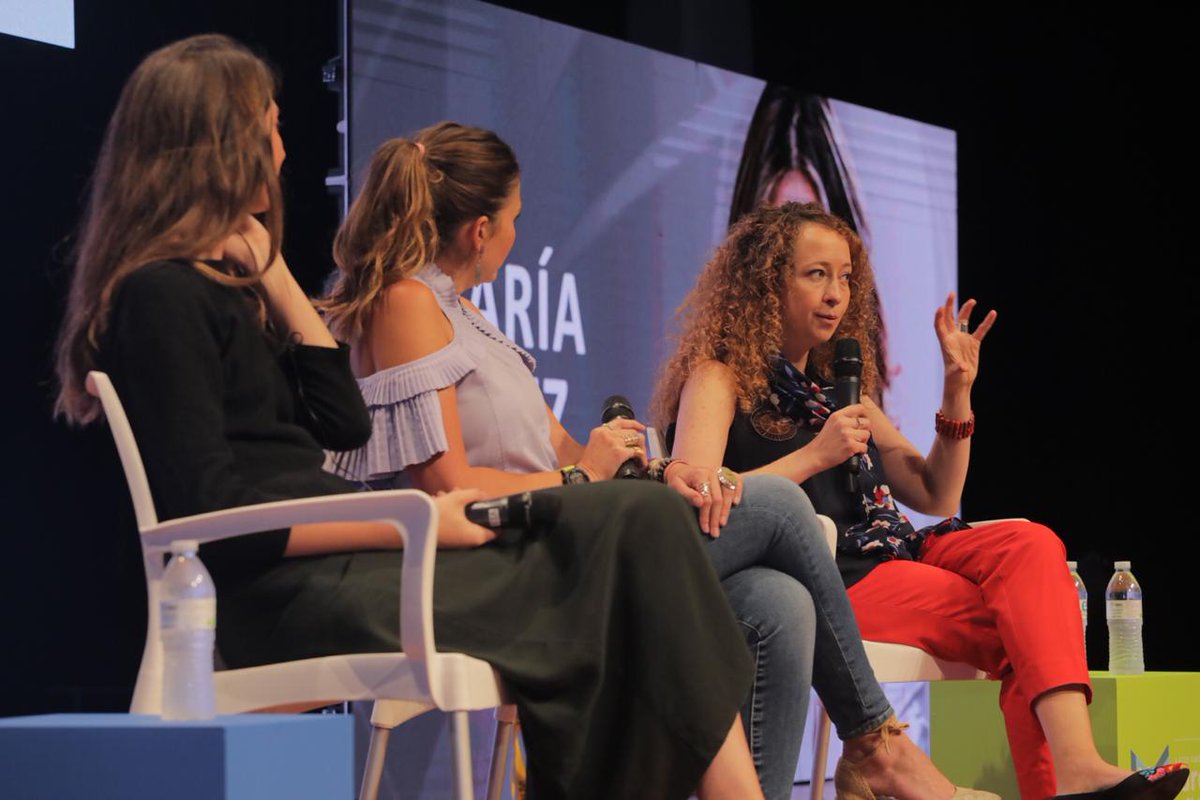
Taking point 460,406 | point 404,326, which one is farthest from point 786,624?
point 404,326

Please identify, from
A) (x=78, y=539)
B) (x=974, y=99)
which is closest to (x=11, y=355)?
(x=78, y=539)

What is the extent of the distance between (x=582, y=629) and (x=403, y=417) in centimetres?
60

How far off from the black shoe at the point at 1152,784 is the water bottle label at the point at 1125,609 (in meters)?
0.99

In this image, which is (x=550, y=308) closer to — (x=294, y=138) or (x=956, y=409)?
(x=294, y=138)

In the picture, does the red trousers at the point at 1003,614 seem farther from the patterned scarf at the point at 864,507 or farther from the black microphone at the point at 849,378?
the black microphone at the point at 849,378

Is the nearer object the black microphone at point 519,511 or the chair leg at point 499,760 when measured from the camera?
the black microphone at point 519,511

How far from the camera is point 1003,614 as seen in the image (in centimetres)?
258

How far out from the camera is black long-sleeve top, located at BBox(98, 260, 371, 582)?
1.69m

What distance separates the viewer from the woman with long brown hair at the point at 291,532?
1.71 m

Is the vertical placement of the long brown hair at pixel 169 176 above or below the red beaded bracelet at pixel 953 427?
above

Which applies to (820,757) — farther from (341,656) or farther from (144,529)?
(144,529)

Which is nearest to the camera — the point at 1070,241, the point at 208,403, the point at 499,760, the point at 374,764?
the point at 208,403

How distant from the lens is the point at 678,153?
4.11 m

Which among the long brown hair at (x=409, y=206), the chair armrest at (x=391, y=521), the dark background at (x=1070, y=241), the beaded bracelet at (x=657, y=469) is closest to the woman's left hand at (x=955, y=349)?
the beaded bracelet at (x=657, y=469)
